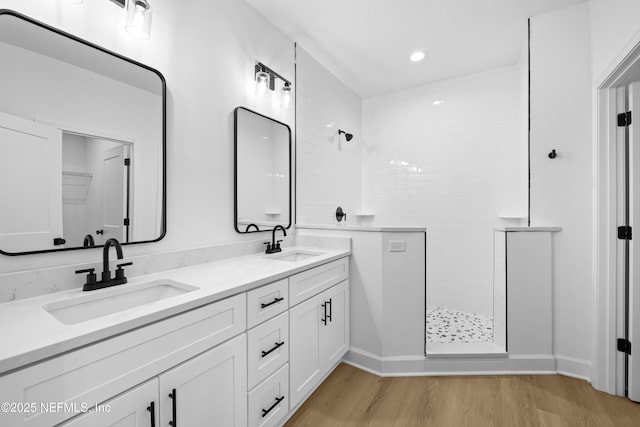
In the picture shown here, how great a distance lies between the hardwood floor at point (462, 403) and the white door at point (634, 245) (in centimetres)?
21

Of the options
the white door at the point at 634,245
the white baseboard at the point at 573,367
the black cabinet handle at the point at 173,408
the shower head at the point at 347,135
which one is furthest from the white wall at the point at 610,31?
the black cabinet handle at the point at 173,408

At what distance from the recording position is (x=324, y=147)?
318 cm

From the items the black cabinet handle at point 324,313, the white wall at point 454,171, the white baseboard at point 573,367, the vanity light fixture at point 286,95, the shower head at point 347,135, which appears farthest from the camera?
the shower head at point 347,135

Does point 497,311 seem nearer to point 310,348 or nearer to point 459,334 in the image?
point 459,334

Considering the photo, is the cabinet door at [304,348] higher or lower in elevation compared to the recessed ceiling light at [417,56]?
lower

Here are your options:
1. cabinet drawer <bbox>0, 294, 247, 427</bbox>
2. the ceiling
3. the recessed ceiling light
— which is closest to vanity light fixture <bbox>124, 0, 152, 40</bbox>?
the ceiling

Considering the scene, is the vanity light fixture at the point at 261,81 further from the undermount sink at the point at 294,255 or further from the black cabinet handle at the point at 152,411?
the black cabinet handle at the point at 152,411

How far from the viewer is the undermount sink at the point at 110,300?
1.12 m

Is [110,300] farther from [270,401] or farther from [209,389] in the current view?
[270,401]

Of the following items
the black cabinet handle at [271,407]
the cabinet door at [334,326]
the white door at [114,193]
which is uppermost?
the white door at [114,193]

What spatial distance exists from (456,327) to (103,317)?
298 centimetres

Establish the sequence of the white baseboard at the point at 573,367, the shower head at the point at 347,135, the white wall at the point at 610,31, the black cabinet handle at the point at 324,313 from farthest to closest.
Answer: the shower head at the point at 347,135 < the white baseboard at the point at 573,367 < the black cabinet handle at the point at 324,313 < the white wall at the point at 610,31

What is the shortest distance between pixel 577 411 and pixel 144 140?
2.98m

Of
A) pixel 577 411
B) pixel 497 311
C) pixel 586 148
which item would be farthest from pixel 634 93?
pixel 577 411
